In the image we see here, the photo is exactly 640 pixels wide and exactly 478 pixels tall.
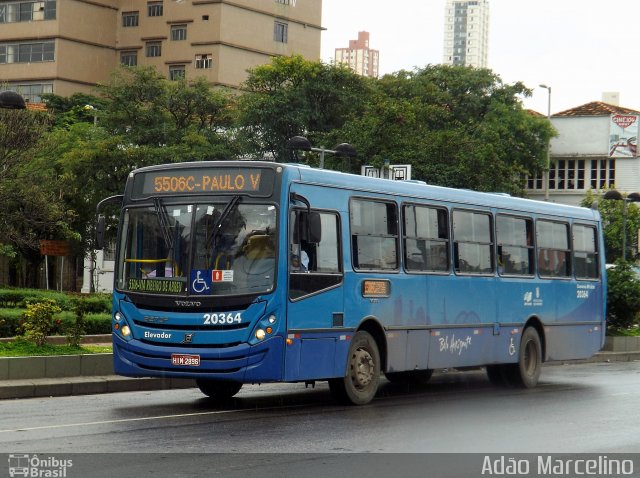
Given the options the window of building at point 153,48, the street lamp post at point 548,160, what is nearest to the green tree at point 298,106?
the street lamp post at point 548,160

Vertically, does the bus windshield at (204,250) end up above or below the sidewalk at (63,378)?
above

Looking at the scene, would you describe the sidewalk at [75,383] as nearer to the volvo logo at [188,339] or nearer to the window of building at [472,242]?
the volvo logo at [188,339]

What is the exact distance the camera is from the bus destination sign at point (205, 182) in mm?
15047

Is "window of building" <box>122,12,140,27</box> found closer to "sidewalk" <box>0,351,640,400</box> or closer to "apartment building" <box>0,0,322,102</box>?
"apartment building" <box>0,0,322,102</box>

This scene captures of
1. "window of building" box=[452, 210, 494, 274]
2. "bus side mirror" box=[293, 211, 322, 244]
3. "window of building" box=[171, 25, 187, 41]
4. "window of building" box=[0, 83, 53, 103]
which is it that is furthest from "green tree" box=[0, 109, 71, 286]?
"window of building" box=[171, 25, 187, 41]

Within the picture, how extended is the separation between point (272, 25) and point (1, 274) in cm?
4044

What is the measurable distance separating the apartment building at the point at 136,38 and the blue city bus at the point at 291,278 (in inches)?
3047

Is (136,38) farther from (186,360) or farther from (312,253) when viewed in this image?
(186,360)

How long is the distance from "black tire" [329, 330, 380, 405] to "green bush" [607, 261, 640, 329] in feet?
56.8

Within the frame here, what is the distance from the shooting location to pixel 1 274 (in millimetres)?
66875

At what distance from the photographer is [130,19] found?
100 meters

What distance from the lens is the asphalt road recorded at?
434 inches

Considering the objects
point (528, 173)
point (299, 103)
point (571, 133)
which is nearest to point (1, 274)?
point (299, 103)

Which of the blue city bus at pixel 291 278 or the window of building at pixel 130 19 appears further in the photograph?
the window of building at pixel 130 19
